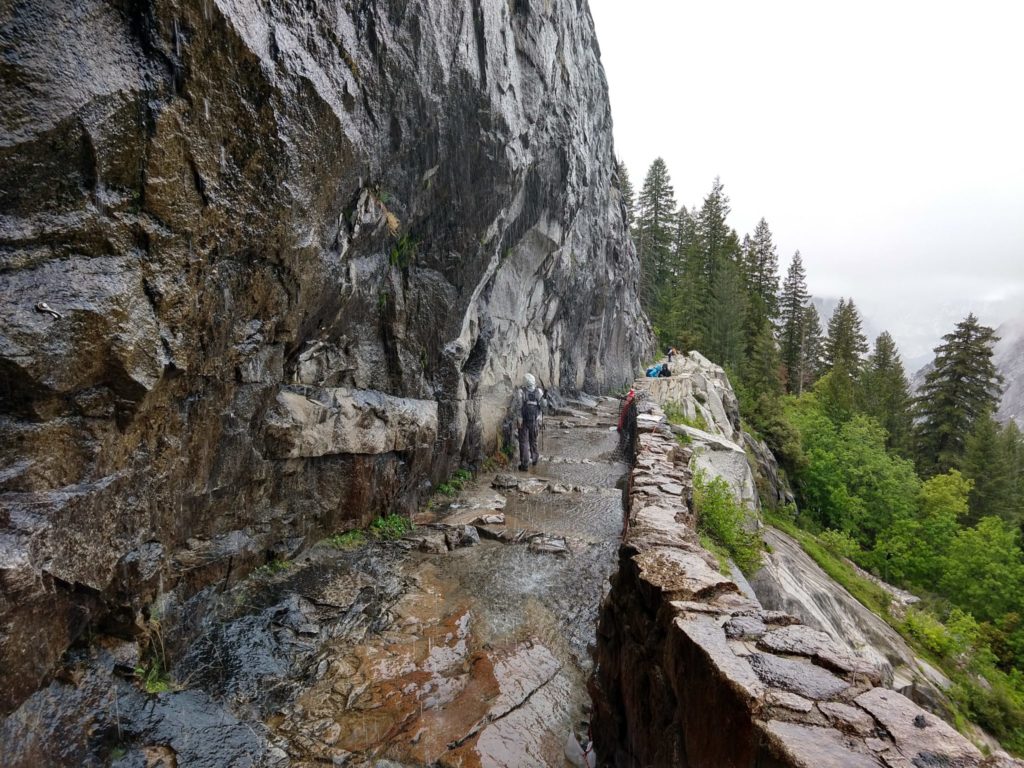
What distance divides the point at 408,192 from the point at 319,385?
135 inches

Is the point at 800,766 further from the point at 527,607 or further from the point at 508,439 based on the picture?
the point at 508,439

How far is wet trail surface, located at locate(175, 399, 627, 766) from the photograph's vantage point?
14.4 feet

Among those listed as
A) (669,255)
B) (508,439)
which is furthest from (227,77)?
(669,255)

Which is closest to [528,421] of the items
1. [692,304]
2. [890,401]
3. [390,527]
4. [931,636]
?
[390,527]

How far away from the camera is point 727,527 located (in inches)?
351

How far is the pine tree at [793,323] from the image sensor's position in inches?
1901

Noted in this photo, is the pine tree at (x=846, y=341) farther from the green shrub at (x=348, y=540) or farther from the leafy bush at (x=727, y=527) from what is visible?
the green shrub at (x=348, y=540)

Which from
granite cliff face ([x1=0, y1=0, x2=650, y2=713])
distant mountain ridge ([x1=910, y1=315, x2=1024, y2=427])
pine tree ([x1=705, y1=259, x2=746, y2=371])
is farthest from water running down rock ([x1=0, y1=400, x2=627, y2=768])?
distant mountain ridge ([x1=910, y1=315, x2=1024, y2=427])

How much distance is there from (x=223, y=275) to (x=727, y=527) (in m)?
8.56

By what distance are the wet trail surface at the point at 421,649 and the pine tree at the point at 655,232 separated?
49861mm

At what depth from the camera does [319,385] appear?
740 centimetres

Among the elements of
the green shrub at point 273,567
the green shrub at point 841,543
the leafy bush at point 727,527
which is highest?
the leafy bush at point 727,527

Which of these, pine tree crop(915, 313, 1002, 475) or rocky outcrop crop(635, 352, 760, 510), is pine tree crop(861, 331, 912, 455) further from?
rocky outcrop crop(635, 352, 760, 510)

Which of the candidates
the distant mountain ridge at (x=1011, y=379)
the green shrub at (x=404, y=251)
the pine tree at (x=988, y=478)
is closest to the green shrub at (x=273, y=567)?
the green shrub at (x=404, y=251)
